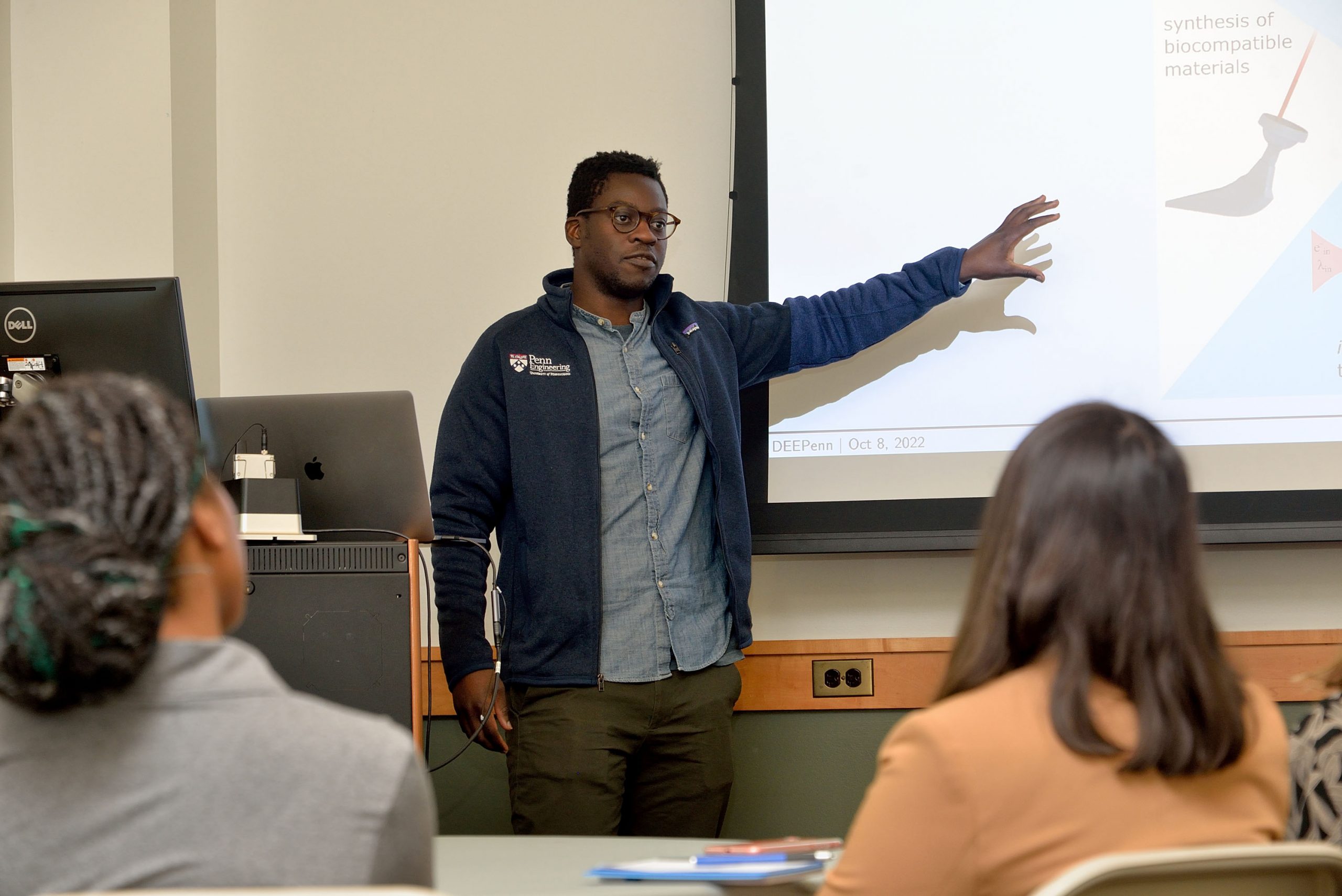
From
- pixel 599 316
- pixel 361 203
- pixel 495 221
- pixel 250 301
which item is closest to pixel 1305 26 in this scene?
pixel 599 316

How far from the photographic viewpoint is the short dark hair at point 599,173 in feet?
8.18

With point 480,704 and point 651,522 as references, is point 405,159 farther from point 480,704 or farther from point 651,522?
point 480,704

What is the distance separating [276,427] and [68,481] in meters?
1.30

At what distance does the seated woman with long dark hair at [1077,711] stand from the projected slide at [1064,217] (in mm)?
1563

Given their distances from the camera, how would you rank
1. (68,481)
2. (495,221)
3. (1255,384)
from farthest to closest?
(495,221) → (1255,384) → (68,481)

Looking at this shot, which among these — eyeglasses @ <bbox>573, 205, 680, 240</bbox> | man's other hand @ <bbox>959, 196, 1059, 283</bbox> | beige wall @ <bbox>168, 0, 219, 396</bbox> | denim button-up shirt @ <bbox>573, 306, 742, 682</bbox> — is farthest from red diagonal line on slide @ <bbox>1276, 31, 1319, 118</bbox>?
beige wall @ <bbox>168, 0, 219, 396</bbox>

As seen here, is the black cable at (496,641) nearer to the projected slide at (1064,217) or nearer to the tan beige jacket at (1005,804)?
the projected slide at (1064,217)

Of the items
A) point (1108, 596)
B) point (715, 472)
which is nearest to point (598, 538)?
point (715, 472)

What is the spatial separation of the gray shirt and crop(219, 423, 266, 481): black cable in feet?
4.09

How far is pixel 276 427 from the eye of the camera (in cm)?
206

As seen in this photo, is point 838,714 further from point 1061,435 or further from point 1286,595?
point 1061,435

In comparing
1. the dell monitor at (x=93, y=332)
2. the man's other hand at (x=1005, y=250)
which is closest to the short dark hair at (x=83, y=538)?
the dell monitor at (x=93, y=332)

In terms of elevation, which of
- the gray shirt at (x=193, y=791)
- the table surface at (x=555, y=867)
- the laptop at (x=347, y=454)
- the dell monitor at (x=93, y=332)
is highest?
the dell monitor at (x=93, y=332)

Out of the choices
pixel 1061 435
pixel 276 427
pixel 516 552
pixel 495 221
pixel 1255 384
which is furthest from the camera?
pixel 495 221
